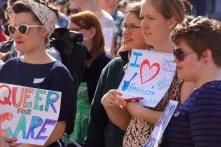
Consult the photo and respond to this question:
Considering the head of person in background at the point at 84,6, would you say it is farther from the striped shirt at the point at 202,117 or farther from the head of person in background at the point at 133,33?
the striped shirt at the point at 202,117

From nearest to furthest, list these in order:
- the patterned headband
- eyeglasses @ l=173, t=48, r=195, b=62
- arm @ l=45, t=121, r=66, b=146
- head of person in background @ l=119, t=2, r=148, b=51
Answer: eyeglasses @ l=173, t=48, r=195, b=62 → arm @ l=45, t=121, r=66, b=146 → the patterned headband → head of person in background @ l=119, t=2, r=148, b=51

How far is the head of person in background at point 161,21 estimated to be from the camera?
3984 millimetres

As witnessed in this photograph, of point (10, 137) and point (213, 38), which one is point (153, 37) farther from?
point (10, 137)

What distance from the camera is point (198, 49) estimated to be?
10.8 feet

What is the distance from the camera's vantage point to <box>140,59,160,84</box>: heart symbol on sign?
12.8ft

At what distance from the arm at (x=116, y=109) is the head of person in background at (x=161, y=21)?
1.31 ft

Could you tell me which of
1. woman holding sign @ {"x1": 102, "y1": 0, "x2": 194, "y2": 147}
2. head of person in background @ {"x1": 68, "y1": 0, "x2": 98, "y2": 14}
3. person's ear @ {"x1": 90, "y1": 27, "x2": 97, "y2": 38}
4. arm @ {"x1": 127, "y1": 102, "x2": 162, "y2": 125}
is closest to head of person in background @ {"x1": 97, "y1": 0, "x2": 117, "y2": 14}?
head of person in background @ {"x1": 68, "y1": 0, "x2": 98, "y2": 14}

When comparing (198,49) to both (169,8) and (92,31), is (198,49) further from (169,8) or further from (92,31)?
(92,31)

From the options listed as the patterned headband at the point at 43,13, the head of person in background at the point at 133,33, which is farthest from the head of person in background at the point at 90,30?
the patterned headband at the point at 43,13

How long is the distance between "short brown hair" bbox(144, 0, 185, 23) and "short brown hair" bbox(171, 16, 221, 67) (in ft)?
1.96

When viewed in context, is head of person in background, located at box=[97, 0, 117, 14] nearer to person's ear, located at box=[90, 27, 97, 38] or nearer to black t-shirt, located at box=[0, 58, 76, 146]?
person's ear, located at box=[90, 27, 97, 38]

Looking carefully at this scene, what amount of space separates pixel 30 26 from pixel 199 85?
1.33m

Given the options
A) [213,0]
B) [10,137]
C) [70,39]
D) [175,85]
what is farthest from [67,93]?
[213,0]

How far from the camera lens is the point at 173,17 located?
13.1 ft
